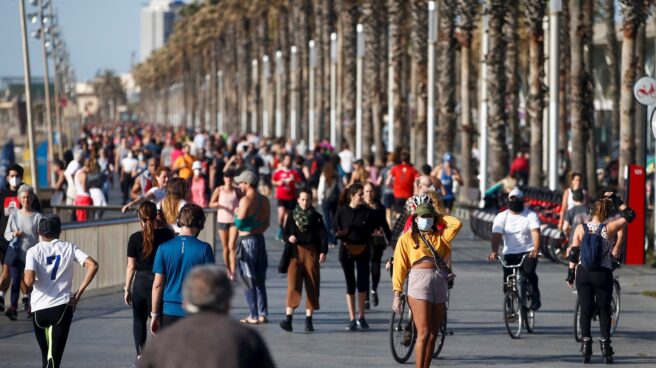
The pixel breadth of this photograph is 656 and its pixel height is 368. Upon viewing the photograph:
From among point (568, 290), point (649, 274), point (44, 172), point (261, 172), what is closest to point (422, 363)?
point (568, 290)

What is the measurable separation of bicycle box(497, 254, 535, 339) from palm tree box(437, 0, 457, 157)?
79.2 ft

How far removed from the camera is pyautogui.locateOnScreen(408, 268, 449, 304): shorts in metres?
11.7

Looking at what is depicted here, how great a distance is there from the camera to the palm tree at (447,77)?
129 ft

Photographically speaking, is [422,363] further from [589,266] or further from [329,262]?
[329,262]

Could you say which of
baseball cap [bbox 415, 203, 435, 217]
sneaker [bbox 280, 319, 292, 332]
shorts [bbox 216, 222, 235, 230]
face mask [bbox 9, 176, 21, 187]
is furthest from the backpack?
shorts [bbox 216, 222, 235, 230]

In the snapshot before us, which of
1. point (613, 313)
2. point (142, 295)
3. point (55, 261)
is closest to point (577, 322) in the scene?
point (613, 313)

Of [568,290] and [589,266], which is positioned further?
[568,290]

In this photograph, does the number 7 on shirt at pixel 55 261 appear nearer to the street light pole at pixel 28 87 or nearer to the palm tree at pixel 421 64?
the street light pole at pixel 28 87

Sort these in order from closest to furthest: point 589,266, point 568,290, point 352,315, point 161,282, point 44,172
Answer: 1. point 161,282
2. point 589,266
3. point 352,315
4. point 568,290
5. point 44,172

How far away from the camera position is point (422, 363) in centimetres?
1153

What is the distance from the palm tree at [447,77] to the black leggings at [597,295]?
2614 centimetres

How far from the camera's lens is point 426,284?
1170 cm

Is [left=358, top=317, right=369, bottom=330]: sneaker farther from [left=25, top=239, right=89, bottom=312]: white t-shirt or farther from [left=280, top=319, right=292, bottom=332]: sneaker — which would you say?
[left=25, top=239, right=89, bottom=312]: white t-shirt

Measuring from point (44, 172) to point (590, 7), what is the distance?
16.3 meters
